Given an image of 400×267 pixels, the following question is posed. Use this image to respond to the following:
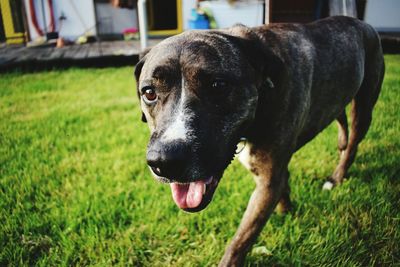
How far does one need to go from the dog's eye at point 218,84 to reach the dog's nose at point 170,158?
1.45ft

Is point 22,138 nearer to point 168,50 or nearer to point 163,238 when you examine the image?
point 163,238

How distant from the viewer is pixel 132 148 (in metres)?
4.00

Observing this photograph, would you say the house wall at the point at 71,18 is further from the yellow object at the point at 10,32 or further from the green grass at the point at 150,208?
the green grass at the point at 150,208

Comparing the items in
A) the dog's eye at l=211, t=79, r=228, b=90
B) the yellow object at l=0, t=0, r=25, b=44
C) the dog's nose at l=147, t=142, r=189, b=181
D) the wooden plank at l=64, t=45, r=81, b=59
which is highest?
the dog's eye at l=211, t=79, r=228, b=90

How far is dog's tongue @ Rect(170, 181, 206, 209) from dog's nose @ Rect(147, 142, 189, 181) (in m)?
0.20

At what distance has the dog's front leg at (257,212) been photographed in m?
2.08

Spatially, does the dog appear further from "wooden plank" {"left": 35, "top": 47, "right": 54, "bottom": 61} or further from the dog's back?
"wooden plank" {"left": 35, "top": 47, "right": 54, "bottom": 61}

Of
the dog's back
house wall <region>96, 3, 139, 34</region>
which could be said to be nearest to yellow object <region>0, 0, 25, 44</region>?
house wall <region>96, 3, 139, 34</region>

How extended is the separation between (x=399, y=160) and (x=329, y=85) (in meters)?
1.42

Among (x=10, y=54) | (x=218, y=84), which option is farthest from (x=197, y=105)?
(x=10, y=54)

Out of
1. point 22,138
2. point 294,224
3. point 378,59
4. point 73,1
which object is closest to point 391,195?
point 294,224

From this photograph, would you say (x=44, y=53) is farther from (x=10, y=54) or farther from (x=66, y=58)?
(x=66, y=58)

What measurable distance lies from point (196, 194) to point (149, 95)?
Answer: 2.17 ft

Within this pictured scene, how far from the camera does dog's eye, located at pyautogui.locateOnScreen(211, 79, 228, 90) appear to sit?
188cm
